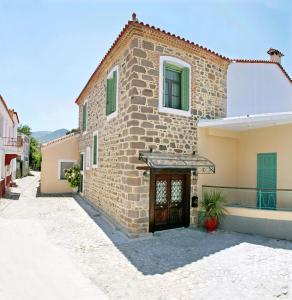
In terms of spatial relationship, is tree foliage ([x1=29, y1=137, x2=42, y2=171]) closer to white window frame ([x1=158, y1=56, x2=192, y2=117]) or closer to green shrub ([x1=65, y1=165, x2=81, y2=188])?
green shrub ([x1=65, y1=165, x2=81, y2=188])

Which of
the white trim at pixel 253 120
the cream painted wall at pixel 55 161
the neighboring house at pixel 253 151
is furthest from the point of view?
the cream painted wall at pixel 55 161

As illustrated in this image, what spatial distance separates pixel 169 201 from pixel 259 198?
12.0ft

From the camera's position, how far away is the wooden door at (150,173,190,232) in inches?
336

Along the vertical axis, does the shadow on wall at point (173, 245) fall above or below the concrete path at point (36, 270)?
below

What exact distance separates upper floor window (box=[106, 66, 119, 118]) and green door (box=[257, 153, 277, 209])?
6344 mm

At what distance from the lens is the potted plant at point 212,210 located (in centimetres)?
880

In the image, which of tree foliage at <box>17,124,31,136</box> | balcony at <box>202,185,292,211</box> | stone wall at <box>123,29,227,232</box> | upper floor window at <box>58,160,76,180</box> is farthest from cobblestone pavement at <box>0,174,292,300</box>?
tree foliage at <box>17,124,31,136</box>

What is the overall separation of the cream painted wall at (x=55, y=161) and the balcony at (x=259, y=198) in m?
11.9

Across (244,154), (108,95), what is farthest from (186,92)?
(244,154)

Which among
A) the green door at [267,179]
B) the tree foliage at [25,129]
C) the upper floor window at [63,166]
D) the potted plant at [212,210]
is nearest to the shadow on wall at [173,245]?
the potted plant at [212,210]

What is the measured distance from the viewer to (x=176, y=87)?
9453mm

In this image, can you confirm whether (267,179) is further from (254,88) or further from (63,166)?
(63,166)

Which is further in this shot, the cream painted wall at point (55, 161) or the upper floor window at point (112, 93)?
the cream painted wall at point (55, 161)

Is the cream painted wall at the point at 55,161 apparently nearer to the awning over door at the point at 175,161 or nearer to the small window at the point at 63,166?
the small window at the point at 63,166
